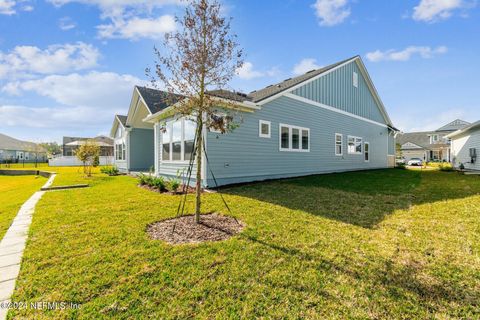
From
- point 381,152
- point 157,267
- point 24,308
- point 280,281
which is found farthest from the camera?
point 381,152

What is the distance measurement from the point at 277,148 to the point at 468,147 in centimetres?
1622

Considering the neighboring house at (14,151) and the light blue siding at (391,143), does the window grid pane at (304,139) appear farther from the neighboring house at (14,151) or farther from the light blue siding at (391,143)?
the neighboring house at (14,151)

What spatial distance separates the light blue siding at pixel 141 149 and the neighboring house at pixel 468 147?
21.9 meters

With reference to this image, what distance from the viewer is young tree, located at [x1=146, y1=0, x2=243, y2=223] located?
4.16 metres

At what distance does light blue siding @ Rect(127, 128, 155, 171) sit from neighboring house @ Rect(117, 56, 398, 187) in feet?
1.32

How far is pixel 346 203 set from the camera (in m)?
6.27

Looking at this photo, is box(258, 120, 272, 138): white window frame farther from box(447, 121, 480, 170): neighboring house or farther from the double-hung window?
box(447, 121, 480, 170): neighboring house

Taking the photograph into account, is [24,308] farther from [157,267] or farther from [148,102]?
[148,102]

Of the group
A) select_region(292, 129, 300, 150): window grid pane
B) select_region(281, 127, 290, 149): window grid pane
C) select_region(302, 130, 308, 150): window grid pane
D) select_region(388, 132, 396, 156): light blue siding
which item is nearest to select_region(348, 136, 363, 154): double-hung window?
select_region(302, 130, 308, 150): window grid pane

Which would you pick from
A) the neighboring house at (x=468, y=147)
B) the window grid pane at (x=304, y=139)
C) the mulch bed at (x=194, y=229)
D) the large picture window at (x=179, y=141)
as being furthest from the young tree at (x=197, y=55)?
the neighboring house at (x=468, y=147)

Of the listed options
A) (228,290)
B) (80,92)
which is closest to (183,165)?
(228,290)

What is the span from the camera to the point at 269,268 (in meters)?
2.83

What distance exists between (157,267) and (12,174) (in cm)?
2512

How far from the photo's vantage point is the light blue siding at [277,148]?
347 inches
